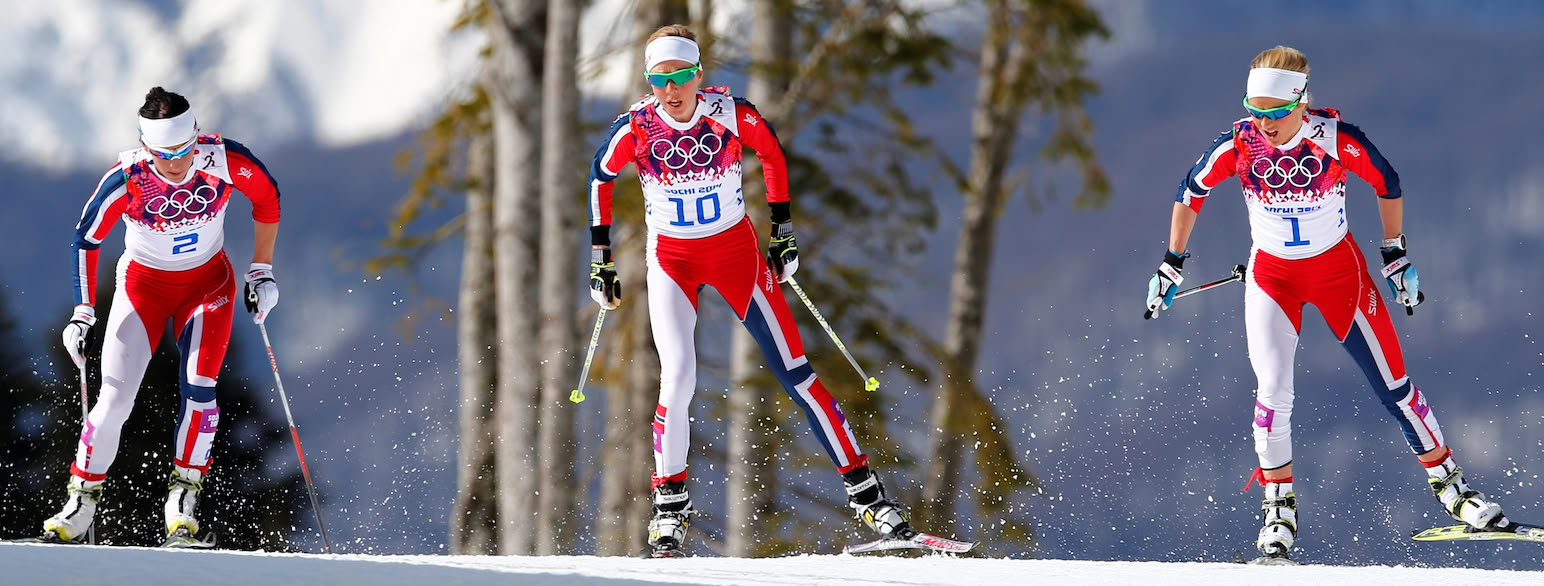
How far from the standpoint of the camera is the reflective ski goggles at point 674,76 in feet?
20.9

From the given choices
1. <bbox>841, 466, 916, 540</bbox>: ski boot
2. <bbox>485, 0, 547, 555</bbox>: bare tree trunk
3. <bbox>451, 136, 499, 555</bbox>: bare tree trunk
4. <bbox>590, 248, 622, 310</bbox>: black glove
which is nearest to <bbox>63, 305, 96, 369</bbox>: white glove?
<bbox>590, 248, 622, 310</bbox>: black glove

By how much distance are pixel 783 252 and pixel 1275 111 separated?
2132 mm

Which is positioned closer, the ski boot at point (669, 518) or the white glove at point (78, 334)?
the ski boot at point (669, 518)

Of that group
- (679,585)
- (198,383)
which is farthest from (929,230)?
(679,585)

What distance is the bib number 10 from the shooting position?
646 cm

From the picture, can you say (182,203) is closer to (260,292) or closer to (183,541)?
(260,292)

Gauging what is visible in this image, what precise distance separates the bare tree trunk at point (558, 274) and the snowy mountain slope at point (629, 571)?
380cm

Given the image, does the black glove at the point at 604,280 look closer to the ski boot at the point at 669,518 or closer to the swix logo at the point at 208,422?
the ski boot at the point at 669,518

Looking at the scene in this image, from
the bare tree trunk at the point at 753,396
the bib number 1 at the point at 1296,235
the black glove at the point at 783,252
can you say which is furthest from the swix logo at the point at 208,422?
the bare tree trunk at the point at 753,396

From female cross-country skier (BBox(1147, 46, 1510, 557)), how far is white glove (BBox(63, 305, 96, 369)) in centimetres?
471

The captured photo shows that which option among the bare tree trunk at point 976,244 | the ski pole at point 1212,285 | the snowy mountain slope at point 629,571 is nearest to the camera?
the snowy mountain slope at point 629,571

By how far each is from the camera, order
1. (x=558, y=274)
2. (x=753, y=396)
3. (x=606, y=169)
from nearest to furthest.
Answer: (x=606, y=169)
(x=558, y=274)
(x=753, y=396)

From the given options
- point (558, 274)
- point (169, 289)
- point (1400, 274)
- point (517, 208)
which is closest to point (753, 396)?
point (558, 274)

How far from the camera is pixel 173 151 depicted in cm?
655
